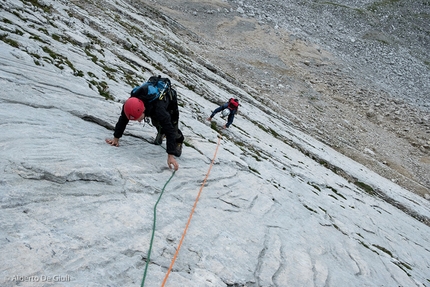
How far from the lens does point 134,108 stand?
657cm

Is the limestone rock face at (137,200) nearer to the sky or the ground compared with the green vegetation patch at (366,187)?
nearer to the ground

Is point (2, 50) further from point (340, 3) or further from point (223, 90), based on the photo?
point (340, 3)

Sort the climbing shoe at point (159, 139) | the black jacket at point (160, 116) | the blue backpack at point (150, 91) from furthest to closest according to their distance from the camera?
the climbing shoe at point (159, 139)
the black jacket at point (160, 116)
the blue backpack at point (150, 91)

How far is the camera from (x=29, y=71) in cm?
864

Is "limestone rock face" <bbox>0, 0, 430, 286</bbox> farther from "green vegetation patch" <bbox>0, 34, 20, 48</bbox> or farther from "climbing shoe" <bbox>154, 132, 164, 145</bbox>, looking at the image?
"climbing shoe" <bbox>154, 132, 164, 145</bbox>

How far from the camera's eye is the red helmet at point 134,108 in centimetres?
657

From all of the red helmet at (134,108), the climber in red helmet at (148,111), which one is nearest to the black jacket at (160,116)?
the climber in red helmet at (148,111)

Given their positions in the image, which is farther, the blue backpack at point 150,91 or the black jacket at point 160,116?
the black jacket at point 160,116

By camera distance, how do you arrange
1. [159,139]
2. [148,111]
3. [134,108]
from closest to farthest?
1. [134,108]
2. [148,111]
3. [159,139]

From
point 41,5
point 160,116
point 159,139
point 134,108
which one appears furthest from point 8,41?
point 41,5

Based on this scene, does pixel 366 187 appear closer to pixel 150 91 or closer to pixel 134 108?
pixel 150 91

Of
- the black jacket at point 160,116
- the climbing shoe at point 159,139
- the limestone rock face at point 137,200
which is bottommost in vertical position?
the limestone rock face at point 137,200

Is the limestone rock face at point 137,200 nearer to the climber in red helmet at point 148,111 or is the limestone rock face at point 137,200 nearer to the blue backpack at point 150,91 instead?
the climber in red helmet at point 148,111

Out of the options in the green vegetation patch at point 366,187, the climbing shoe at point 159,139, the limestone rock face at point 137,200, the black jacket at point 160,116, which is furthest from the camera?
the green vegetation patch at point 366,187
